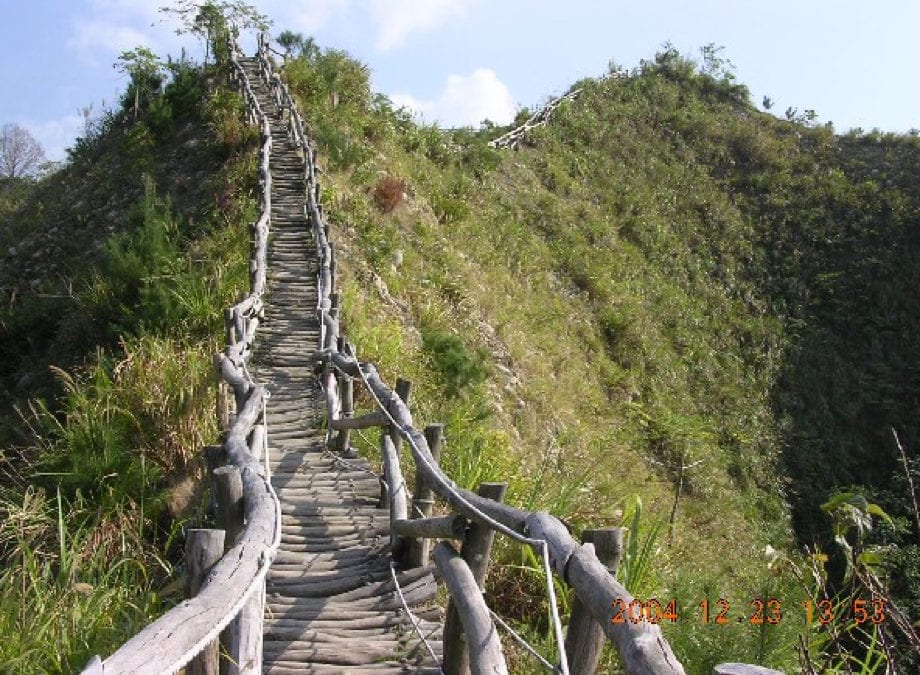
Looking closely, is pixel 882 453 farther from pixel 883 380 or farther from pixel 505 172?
pixel 505 172

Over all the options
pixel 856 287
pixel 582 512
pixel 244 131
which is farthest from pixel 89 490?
pixel 856 287

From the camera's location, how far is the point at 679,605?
524cm

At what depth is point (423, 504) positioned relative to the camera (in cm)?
538

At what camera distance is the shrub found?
17.1 meters

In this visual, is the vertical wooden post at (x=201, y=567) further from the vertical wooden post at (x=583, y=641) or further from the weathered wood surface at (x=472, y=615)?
the vertical wooden post at (x=583, y=641)

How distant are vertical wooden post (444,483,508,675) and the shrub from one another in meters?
13.6

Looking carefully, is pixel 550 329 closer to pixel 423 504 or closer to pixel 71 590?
pixel 423 504

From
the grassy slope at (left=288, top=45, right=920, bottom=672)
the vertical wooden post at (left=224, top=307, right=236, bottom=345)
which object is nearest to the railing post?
the grassy slope at (left=288, top=45, right=920, bottom=672)

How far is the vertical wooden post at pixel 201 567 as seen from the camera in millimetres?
Answer: 2789

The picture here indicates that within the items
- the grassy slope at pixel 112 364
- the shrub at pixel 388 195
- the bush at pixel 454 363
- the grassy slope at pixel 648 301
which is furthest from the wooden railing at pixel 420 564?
the shrub at pixel 388 195

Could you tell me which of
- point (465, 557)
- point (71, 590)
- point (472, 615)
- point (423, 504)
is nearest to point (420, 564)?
point (423, 504)

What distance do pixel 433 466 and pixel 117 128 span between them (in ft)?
69.9

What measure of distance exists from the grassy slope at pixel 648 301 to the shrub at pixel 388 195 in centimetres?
5

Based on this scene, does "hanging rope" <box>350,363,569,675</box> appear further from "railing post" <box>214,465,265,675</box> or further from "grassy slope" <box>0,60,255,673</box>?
"grassy slope" <box>0,60,255,673</box>
